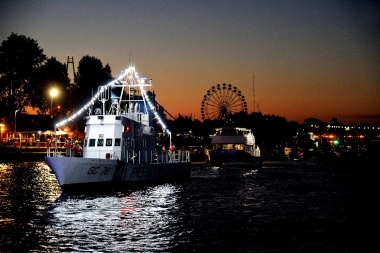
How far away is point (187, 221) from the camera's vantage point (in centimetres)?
3038

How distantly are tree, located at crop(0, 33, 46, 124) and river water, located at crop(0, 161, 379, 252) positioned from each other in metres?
85.7

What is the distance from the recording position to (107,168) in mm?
44688

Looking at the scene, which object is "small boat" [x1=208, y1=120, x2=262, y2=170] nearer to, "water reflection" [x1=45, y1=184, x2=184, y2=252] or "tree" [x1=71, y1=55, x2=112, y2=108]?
"tree" [x1=71, y1=55, x2=112, y2=108]

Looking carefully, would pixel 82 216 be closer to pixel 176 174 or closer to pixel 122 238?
pixel 122 238

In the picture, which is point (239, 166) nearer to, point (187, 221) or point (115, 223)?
point (187, 221)

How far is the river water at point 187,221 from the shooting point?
23578 millimetres

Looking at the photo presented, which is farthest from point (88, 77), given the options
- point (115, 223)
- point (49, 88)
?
point (115, 223)

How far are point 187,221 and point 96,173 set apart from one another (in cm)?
1532

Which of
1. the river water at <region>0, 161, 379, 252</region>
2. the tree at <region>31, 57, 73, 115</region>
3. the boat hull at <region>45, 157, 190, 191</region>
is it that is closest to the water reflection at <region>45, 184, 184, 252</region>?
the river water at <region>0, 161, 379, 252</region>

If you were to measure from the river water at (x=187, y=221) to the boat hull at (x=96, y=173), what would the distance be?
3.54 ft

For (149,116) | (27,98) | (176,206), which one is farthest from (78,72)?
A: (176,206)

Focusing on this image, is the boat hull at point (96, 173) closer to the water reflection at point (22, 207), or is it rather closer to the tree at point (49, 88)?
the water reflection at point (22, 207)

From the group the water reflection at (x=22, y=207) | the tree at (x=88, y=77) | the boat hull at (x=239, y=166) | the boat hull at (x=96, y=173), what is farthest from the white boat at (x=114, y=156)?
the tree at (x=88, y=77)

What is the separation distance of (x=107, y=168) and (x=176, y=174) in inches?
648
